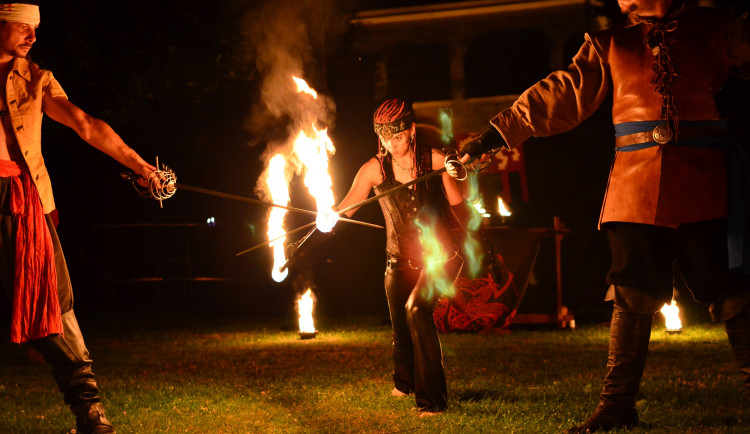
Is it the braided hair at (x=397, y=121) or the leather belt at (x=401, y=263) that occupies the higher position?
the braided hair at (x=397, y=121)

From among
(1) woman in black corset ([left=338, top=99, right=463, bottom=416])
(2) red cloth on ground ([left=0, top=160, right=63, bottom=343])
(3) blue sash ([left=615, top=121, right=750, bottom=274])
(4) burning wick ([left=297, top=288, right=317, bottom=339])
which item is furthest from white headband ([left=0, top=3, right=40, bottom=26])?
(4) burning wick ([left=297, top=288, right=317, bottom=339])

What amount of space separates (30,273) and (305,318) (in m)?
6.69

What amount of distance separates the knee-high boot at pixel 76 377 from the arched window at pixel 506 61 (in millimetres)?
17407

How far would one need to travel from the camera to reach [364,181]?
6215mm

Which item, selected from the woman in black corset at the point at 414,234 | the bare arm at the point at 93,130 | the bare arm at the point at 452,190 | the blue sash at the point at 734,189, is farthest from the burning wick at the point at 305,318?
the blue sash at the point at 734,189

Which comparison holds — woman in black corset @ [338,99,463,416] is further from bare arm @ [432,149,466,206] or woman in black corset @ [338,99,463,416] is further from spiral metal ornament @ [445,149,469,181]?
spiral metal ornament @ [445,149,469,181]

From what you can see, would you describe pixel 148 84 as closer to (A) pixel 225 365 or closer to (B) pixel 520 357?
(A) pixel 225 365

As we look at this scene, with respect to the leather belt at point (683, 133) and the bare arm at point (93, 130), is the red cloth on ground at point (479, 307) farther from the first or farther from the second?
the leather belt at point (683, 133)

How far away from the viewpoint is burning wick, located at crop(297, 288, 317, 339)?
11196 mm

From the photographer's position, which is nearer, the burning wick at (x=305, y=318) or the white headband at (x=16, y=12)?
the white headband at (x=16, y=12)

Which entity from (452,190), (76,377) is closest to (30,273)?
(76,377)

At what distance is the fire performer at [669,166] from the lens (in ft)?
13.7

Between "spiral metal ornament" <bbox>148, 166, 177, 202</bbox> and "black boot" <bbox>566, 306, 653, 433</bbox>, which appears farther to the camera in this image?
"spiral metal ornament" <bbox>148, 166, 177, 202</bbox>

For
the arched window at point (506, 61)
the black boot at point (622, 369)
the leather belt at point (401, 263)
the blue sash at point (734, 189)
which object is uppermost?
the arched window at point (506, 61)
